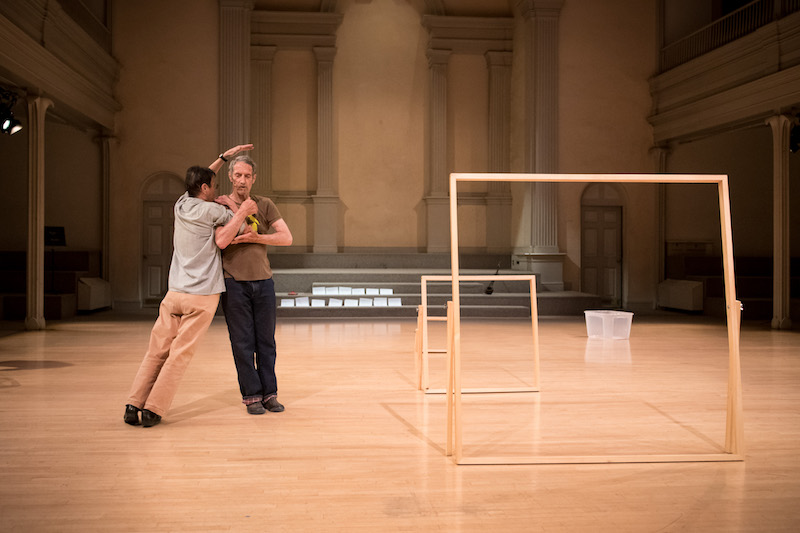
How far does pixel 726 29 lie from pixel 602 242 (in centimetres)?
446

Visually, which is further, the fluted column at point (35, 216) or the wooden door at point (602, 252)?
the wooden door at point (602, 252)

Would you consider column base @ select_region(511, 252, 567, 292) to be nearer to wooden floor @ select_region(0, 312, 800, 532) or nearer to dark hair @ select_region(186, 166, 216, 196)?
wooden floor @ select_region(0, 312, 800, 532)

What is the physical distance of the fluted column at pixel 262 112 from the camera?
14547mm

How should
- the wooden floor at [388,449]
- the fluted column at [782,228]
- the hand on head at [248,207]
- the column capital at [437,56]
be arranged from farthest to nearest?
the column capital at [437,56], the fluted column at [782,228], the hand on head at [248,207], the wooden floor at [388,449]

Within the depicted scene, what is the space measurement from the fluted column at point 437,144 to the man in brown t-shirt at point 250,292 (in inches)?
410

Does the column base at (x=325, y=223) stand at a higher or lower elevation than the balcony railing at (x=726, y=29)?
lower

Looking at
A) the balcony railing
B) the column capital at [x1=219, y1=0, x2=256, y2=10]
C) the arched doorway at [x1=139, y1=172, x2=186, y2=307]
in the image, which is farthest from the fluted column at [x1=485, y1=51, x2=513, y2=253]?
the arched doorway at [x1=139, y1=172, x2=186, y2=307]

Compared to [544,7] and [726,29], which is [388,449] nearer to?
[726,29]

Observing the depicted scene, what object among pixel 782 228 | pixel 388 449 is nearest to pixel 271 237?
pixel 388 449

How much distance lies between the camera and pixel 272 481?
10.4ft

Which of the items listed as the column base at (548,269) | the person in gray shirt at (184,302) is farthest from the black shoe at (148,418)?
the column base at (548,269)

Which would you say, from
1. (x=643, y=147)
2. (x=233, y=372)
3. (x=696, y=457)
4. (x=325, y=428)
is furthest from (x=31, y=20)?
(x=643, y=147)

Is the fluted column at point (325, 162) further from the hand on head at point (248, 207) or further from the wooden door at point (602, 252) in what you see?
the hand on head at point (248, 207)

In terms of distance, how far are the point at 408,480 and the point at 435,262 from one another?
1122 centimetres
